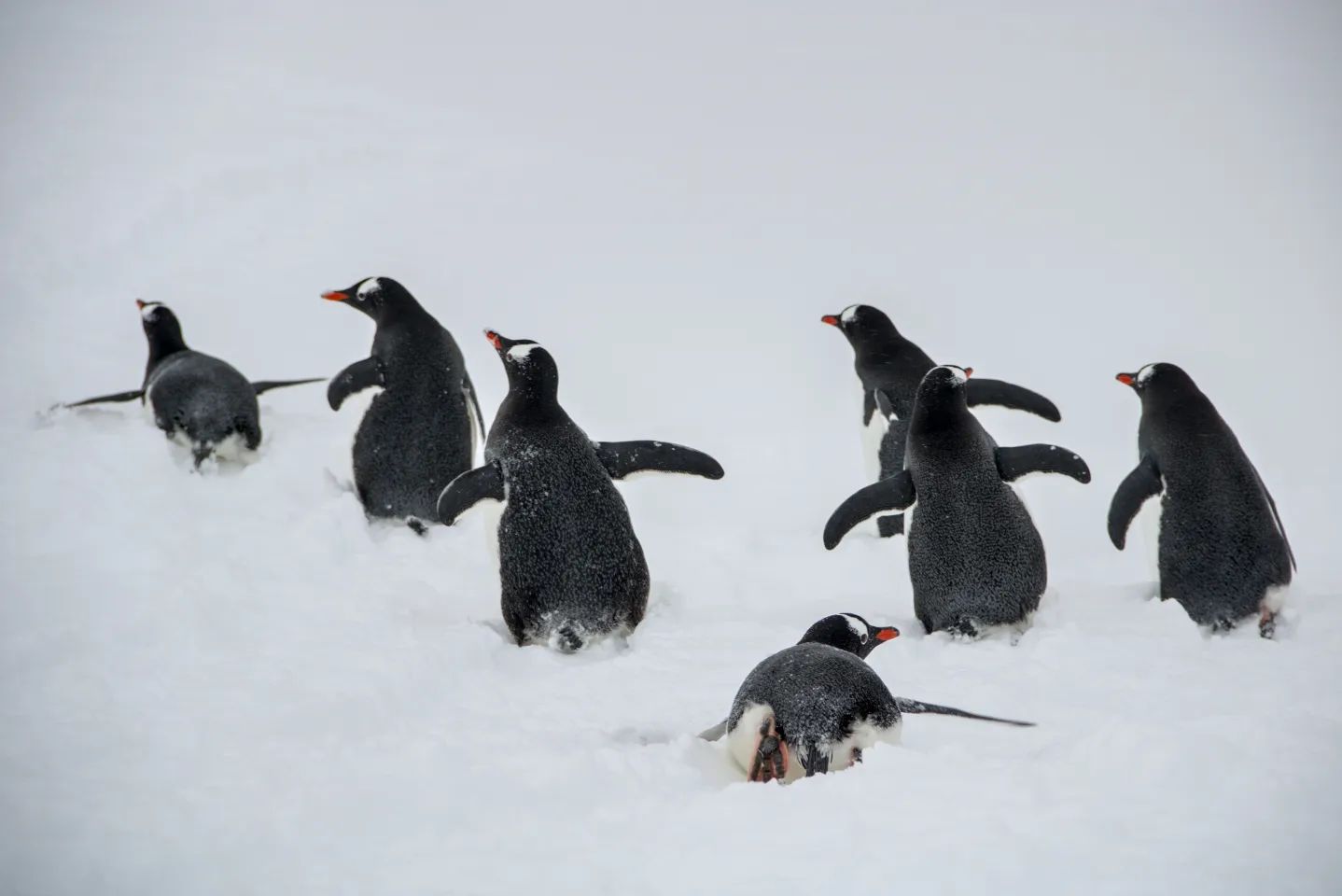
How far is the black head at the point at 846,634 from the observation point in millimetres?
2611

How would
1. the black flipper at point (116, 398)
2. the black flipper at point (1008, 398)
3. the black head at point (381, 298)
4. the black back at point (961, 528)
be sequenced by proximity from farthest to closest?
the black flipper at point (116, 398)
the black head at point (381, 298)
the black flipper at point (1008, 398)
the black back at point (961, 528)

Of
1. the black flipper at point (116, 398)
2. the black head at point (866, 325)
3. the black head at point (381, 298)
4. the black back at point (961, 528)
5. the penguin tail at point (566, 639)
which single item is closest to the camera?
the penguin tail at point (566, 639)

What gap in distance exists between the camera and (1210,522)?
3.24m

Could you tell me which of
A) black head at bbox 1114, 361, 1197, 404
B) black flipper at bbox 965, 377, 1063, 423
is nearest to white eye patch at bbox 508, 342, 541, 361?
black flipper at bbox 965, 377, 1063, 423

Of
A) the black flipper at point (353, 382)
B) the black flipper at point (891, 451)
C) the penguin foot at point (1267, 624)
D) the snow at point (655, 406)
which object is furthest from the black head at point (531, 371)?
the penguin foot at point (1267, 624)

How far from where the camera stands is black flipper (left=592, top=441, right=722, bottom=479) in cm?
340

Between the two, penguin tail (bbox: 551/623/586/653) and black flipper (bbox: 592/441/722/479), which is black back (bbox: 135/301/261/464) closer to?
black flipper (bbox: 592/441/722/479)

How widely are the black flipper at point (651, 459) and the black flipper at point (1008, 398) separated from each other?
1.13 meters

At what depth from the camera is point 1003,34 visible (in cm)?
1301

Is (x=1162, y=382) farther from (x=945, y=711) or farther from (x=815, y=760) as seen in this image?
(x=815, y=760)

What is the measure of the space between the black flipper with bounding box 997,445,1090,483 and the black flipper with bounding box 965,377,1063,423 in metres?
0.60

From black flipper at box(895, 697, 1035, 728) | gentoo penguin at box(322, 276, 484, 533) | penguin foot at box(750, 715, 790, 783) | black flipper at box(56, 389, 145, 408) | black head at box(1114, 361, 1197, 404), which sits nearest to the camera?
penguin foot at box(750, 715, 790, 783)

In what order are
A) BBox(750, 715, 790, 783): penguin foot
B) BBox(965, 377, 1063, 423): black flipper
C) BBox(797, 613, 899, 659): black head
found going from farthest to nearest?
BBox(965, 377, 1063, 423): black flipper, BBox(797, 613, 899, 659): black head, BBox(750, 715, 790, 783): penguin foot

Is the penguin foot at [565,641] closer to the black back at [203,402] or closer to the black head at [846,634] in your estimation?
the black head at [846,634]
